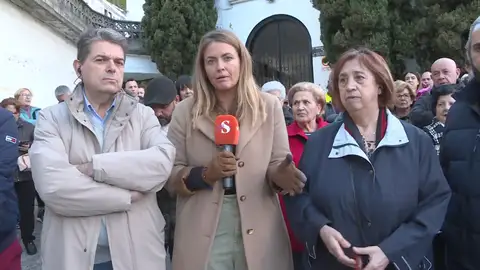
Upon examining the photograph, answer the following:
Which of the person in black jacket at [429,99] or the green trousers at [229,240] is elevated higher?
the person in black jacket at [429,99]

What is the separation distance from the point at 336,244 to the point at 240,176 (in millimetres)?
654

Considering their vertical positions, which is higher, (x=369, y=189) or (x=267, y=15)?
(x=267, y=15)

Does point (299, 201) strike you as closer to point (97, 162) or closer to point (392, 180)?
point (392, 180)

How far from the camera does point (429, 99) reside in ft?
14.3

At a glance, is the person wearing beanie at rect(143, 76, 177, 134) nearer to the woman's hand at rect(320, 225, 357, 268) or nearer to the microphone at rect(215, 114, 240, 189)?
the microphone at rect(215, 114, 240, 189)

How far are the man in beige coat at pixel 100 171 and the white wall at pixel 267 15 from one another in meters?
11.3

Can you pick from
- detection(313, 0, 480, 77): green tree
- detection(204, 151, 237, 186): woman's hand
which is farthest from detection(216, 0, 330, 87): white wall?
detection(204, 151, 237, 186): woman's hand

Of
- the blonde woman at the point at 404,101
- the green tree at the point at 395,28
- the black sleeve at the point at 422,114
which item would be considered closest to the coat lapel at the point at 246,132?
the black sleeve at the point at 422,114

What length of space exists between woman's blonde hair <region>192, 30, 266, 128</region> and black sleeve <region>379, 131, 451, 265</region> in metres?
0.91

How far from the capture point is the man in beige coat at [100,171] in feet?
7.48

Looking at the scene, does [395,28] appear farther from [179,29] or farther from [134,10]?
[134,10]

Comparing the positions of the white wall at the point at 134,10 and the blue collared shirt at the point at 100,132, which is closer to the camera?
the blue collared shirt at the point at 100,132

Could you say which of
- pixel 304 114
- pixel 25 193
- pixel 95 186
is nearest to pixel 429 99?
pixel 304 114

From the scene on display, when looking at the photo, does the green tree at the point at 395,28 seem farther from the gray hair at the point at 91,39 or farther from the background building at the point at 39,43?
the gray hair at the point at 91,39
